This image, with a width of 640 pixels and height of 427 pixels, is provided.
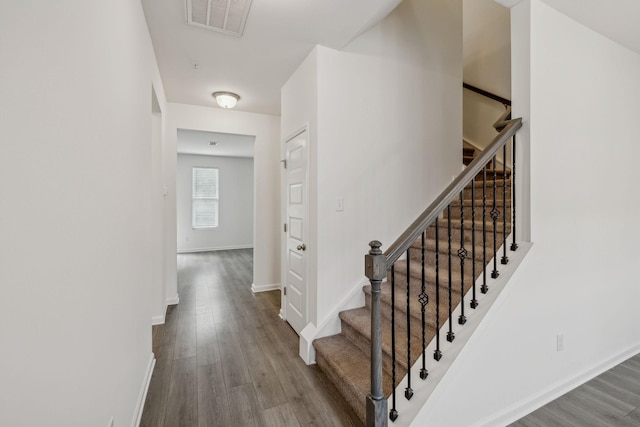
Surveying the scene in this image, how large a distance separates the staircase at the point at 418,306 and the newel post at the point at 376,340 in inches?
4.3

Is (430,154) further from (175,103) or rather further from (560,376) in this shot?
(175,103)

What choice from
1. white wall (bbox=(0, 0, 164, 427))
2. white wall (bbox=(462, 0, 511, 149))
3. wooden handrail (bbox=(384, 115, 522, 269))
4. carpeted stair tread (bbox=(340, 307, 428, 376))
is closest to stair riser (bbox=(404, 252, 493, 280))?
carpeted stair tread (bbox=(340, 307, 428, 376))

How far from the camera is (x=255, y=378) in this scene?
2.30 meters

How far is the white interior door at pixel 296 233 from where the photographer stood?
2809 mm

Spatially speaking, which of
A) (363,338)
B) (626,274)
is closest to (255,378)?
(363,338)

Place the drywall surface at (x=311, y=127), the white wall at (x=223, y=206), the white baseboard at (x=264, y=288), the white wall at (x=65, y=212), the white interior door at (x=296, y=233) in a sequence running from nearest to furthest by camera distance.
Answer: the white wall at (x=65, y=212)
the drywall surface at (x=311, y=127)
the white interior door at (x=296, y=233)
the white baseboard at (x=264, y=288)
the white wall at (x=223, y=206)

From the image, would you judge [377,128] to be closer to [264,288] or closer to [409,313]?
[409,313]

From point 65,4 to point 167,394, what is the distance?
2.31 m

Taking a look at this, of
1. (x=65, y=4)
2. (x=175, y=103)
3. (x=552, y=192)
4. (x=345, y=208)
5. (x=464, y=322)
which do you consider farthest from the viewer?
(x=175, y=103)

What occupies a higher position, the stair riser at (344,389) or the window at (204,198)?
the window at (204,198)

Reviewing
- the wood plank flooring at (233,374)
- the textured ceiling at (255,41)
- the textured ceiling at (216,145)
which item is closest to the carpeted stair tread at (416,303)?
the wood plank flooring at (233,374)

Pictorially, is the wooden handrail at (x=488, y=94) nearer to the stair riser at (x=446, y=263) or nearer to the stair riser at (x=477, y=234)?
the stair riser at (x=477, y=234)

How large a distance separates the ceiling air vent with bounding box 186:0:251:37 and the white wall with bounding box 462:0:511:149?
3236 millimetres

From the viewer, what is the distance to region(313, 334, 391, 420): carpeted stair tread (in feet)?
6.08
